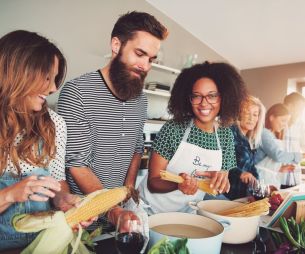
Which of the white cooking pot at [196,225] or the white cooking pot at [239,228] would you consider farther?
the white cooking pot at [239,228]

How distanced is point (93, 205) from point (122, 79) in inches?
35.9

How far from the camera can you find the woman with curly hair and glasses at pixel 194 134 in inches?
70.1

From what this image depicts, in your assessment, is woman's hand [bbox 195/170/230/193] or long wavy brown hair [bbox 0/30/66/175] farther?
woman's hand [bbox 195/170/230/193]

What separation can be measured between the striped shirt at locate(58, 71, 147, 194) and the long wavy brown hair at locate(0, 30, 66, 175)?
0.85ft

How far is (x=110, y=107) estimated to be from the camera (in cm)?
174

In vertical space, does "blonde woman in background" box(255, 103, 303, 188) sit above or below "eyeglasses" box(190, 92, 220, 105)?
below

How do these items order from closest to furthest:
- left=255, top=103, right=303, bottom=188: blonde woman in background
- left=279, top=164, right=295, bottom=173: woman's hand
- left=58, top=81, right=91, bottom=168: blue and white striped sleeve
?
left=58, top=81, right=91, bottom=168: blue and white striped sleeve < left=255, top=103, right=303, bottom=188: blonde woman in background < left=279, top=164, right=295, bottom=173: woman's hand

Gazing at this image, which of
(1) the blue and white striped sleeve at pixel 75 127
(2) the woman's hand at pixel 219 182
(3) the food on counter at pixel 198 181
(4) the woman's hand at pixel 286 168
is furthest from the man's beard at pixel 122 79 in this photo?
(4) the woman's hand at pixel 286 168

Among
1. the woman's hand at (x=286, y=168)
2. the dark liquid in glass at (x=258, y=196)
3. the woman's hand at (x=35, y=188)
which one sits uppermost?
the woman's hand at (x=35, y=188)

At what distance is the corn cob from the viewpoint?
3.05 ft

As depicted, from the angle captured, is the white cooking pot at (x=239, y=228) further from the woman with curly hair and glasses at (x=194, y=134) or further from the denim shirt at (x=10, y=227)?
the denim shirt at (x=10, y=227)

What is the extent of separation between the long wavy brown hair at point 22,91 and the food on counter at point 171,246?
27.6 inches

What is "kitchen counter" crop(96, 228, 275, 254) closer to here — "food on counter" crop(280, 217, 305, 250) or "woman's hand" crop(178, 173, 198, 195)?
"food on counter" crop(280, 217, 305, 250)

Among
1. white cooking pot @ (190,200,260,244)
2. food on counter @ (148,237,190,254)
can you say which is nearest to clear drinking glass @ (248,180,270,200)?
white cooking pot @ (190,200,260,244)
